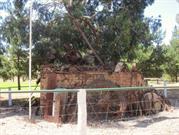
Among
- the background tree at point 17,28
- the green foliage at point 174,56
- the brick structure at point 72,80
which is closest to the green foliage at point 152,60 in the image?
the brick structure at point 72,80

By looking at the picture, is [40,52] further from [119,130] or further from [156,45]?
[156,45]

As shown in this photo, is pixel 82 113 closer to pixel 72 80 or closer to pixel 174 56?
pixel 72 80

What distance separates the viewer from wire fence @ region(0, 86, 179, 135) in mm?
12523

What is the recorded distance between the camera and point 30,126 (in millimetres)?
13227

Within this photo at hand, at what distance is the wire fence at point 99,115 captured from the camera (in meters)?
12.5

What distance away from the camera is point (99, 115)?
15000 mm

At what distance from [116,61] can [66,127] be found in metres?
5.72

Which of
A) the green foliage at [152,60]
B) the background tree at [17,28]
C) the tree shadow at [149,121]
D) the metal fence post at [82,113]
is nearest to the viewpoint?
the metal fence post at [82,113]

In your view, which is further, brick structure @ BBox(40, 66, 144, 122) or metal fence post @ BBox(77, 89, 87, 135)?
brick structure @ BBox(40, 66, 144, 122)

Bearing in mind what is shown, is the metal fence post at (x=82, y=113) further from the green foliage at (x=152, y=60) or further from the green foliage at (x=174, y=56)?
the green foliage at (x=174, y=56)

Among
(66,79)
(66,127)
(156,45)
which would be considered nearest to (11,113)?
(66,79)

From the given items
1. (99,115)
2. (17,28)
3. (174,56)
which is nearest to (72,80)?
(99,115)

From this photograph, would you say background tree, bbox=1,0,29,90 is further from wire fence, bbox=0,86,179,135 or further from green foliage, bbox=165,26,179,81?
green foliage, bbox=165,26,179,81

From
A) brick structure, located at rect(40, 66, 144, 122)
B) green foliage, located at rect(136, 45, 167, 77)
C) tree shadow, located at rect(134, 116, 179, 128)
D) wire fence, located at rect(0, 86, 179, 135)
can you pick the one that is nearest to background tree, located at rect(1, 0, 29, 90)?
brick structure, located at rect(40, 66, 144, 122)
